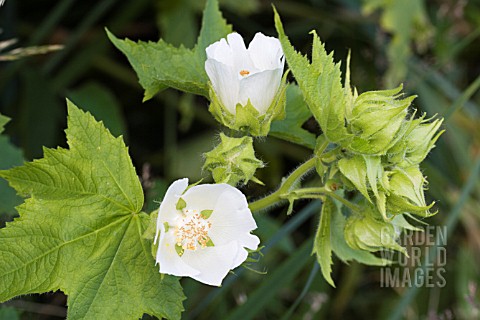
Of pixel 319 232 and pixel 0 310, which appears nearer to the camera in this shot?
pixel 319 232

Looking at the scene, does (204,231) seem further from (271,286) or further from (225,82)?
(271,286)

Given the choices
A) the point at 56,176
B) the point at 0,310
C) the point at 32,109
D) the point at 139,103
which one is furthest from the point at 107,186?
the point at 139,103

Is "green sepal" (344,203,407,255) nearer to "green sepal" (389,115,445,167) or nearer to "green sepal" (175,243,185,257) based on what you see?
"green sepal" (389,115,445,167)

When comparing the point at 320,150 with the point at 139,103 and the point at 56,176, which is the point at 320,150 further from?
the point at 139,103

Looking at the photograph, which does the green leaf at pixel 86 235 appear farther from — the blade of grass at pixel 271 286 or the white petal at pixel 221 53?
the blade of grass at pixel 271 286

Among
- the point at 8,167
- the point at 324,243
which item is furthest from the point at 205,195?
the point at 8,167

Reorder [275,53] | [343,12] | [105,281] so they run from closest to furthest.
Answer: [105,281], [275,53], [343,12]

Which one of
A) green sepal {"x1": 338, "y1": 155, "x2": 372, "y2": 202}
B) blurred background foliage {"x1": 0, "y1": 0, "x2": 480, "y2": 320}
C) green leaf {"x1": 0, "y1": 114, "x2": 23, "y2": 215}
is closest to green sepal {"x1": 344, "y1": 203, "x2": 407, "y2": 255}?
green sepal {"x1": 338, "y1": 155, "x2": 372, "y2": 202}
